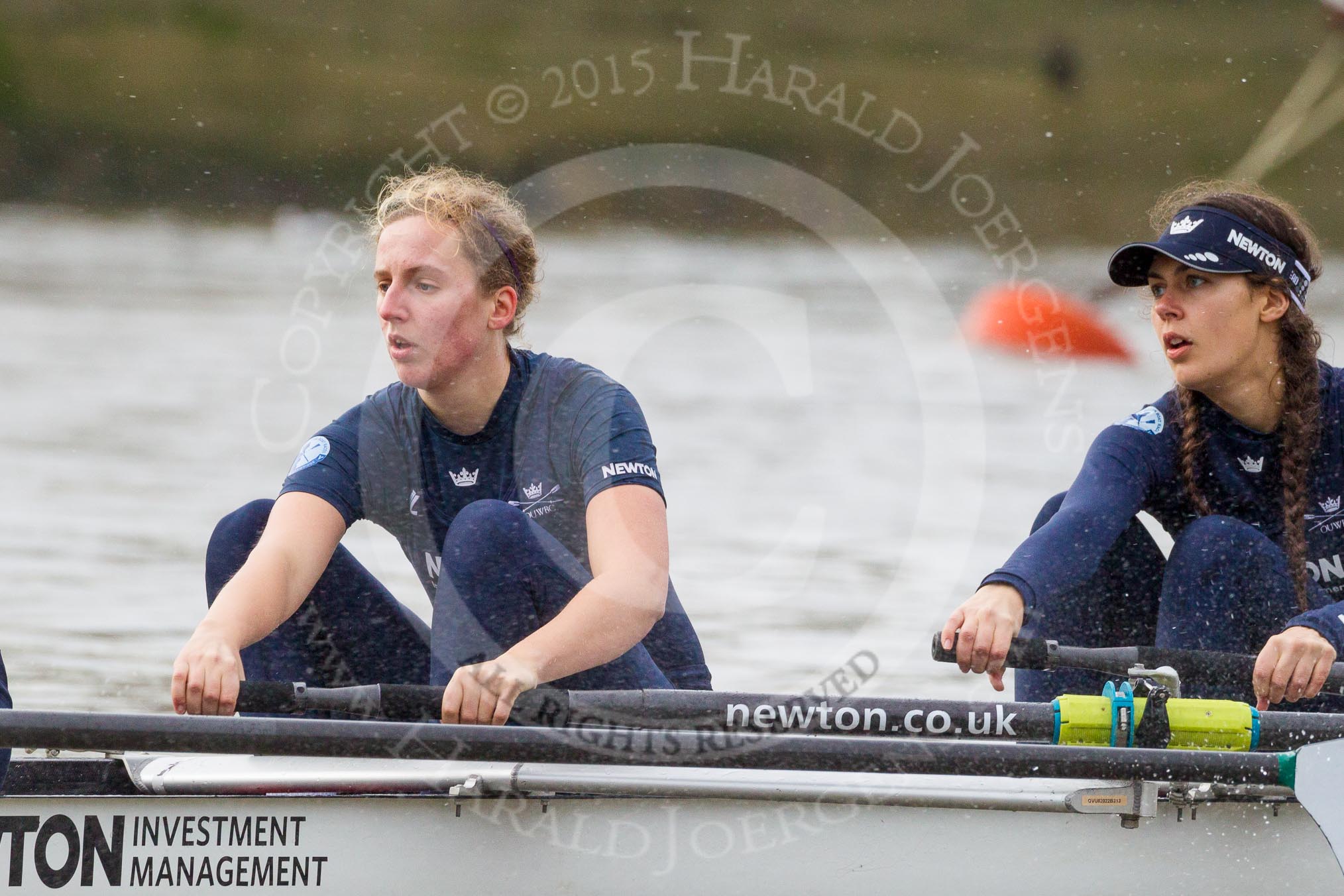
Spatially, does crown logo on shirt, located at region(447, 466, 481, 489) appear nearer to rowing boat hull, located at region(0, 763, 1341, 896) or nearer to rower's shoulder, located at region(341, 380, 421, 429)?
rower's shoulder, located at region(341, 380, 421, 429)

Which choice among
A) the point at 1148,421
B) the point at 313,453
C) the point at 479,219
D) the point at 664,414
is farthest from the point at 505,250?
the point at 664,414

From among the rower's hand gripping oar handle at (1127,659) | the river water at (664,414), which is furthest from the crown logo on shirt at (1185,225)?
the river water at (664,414)

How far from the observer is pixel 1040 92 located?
14016 millimetres

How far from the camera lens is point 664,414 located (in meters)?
8.24

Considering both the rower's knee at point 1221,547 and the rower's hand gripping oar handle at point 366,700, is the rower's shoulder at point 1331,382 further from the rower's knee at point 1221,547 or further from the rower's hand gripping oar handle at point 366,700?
the rower's hand gripping oar handle at point 366,700

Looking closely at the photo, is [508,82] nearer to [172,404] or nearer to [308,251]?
[308,251]

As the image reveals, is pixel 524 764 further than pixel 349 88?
No

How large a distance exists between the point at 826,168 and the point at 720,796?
36.6ft

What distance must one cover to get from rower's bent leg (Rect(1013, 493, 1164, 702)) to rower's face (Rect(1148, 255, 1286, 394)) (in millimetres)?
266

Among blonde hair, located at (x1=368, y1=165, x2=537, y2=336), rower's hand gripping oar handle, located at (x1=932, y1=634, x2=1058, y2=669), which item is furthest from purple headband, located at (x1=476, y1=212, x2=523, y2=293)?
rower's hand gripping oar handle, located at (x1=932, y1=634, x2=1058, y2=669)

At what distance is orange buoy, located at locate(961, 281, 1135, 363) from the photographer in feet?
32.1

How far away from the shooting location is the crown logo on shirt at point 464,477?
2.46 metres

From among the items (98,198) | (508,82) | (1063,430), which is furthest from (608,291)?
(98,198)

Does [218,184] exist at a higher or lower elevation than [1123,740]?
higher
